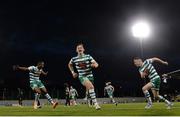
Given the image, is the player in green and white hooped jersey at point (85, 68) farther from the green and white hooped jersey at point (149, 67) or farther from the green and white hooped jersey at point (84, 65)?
the green and white hooped jersey at point (149, 67)

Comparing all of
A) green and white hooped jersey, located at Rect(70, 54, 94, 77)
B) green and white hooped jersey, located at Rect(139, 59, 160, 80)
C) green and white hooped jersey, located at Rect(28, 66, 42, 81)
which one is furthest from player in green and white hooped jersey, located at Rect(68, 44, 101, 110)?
green and white hooped jersey, located at Rect(28, 66, 42, 81)

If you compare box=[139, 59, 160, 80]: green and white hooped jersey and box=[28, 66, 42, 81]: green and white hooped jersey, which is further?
box=[28, 66, 42, 81]: green and white hooped jersey

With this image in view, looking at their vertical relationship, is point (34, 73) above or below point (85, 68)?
above

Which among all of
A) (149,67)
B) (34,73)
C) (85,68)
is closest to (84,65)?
(85,68)

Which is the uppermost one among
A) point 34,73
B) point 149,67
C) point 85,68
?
point 34,73

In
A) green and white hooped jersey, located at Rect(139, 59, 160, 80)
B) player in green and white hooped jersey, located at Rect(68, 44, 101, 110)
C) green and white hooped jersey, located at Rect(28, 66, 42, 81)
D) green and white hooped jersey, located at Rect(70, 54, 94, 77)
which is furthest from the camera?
green and white hooped jersey, located at Rect(28, 66, 42, 81)

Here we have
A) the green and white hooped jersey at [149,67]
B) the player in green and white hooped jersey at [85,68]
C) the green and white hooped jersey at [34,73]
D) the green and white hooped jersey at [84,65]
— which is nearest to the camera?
the player in green and white hooped jersey at [85,68]

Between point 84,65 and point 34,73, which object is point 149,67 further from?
point 34,73

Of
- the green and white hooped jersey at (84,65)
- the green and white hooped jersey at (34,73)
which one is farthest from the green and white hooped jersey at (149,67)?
the green and white hooped jersey at (34,73)

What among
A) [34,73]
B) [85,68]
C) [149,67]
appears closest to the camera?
[85,68]

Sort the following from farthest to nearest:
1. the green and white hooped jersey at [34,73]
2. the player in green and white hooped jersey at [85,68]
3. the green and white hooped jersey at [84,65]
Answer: the green and white hooped jersey at [34,73] < the green and white hooped jersey at [84,65] < the player in green and white hooped jersey at [85,68]

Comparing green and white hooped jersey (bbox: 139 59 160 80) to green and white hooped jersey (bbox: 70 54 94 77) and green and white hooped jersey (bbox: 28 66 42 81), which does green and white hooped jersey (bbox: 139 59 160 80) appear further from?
green and white hooped jersey (bbox: 28 66 42 81)

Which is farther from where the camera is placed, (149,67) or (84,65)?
(149,67)

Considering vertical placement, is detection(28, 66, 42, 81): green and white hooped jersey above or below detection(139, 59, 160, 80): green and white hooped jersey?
above
